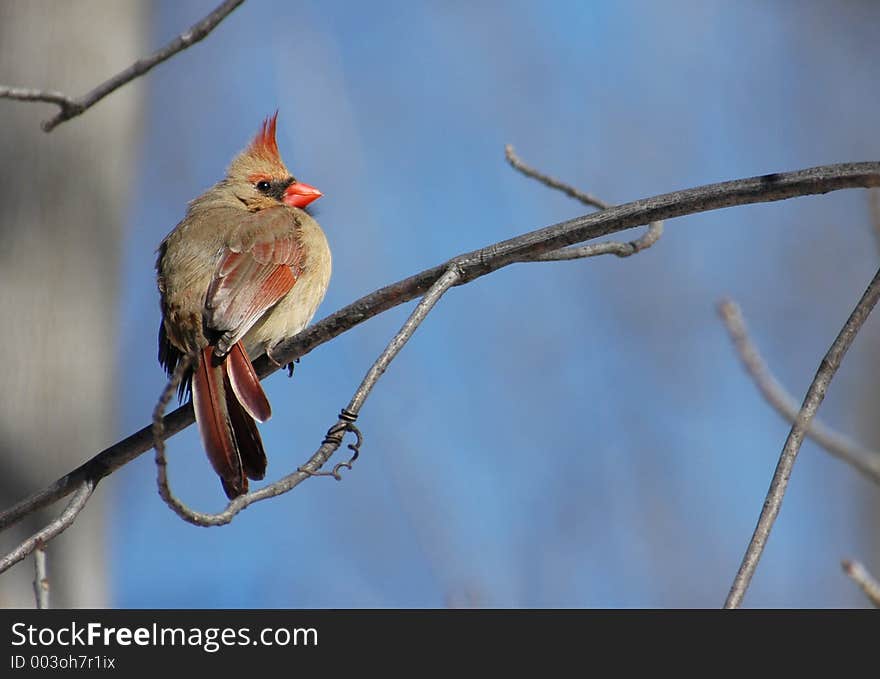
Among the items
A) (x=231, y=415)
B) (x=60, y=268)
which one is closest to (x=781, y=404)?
(x=231, y=415)

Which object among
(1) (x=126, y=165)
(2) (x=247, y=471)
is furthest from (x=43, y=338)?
(2) (x=247, y=471)

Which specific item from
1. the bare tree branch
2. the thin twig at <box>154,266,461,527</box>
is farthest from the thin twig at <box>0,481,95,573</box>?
the bare tree branch

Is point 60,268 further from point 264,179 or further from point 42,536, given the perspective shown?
point 42,536

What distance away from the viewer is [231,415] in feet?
8.43

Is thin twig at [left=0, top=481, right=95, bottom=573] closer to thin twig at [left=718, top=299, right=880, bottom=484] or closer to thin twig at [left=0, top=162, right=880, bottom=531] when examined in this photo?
thin twig at [left=0, top=162, right=880, bottom=531]

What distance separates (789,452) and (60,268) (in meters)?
2.18

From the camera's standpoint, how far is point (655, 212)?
1.84 metres

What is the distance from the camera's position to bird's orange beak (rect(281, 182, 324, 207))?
3846 millimetres

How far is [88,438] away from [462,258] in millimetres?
1625

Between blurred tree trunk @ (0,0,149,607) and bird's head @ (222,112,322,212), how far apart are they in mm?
491

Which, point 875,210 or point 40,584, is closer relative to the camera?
point 40,584

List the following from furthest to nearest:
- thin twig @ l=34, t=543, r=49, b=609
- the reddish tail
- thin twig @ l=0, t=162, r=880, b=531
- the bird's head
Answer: the bird's head → the reddish tail → thin twig @ l=34, t=543, r=49, b=609 → thin twig @ l=0, t=162, r=880, b=531

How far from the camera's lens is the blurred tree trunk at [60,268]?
3.05 m
